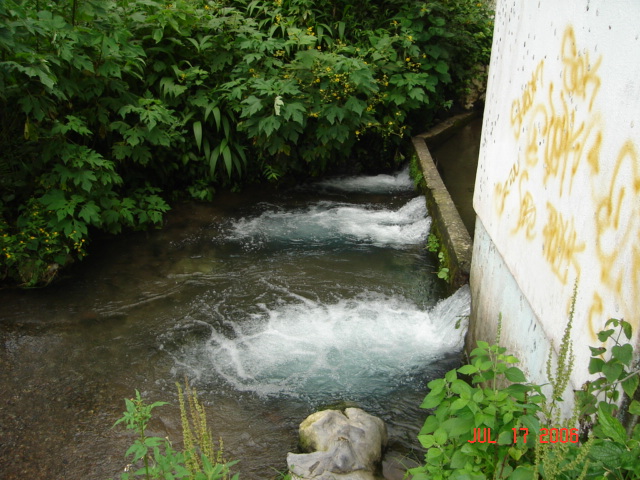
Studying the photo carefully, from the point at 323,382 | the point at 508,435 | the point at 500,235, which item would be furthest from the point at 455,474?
the point at 323,382

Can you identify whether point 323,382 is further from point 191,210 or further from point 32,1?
point 32,1

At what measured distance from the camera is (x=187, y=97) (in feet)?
22.8

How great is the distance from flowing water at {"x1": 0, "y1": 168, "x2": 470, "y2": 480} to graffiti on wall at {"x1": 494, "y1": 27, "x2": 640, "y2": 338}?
1.64m

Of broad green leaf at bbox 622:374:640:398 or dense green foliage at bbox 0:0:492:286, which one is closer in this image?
broad green leaf at bbox 622:374:640:398

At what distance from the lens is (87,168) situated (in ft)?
18.0

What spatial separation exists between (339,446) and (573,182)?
6.18ft

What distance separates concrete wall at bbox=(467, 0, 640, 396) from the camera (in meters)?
1.94

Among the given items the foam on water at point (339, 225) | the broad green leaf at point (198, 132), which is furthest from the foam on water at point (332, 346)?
the broad green leaf at point (198, 132)

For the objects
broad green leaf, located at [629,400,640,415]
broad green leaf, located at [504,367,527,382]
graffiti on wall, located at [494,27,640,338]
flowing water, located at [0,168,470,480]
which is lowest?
flowing water, located at [0,168,470,480]

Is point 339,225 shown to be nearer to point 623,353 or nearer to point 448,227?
point 448,227

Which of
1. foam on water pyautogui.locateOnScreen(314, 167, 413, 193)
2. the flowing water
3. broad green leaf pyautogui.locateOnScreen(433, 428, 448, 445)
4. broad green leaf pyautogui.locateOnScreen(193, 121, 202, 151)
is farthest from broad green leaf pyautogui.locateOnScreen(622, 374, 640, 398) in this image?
foam on water pyautogui.locateOnScreen(314, 167, 413, 193)
